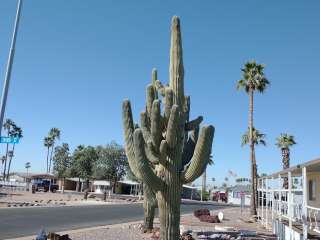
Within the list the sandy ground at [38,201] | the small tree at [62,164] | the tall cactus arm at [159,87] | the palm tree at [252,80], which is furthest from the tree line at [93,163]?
the tall cactus arm at [159,87]

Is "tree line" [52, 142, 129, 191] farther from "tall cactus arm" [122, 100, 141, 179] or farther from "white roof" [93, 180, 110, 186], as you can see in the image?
"tall cactus arm" [122, 100, 141, 179]

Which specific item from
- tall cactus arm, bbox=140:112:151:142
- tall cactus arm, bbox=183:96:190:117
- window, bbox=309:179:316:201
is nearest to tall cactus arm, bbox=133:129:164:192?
tall cactus arm, bbox=140:112:151:142

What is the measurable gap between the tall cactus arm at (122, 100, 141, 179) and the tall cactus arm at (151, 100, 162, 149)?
1.05 meters

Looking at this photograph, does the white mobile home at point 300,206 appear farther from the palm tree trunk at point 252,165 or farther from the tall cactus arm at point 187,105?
the palm tree trunk at point 252,165

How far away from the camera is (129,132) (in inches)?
475

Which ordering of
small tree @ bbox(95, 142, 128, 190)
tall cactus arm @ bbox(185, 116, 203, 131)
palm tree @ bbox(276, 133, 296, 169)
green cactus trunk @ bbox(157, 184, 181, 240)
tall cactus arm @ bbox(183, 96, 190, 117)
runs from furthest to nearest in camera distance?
small tree @ bbox(95, 142, 128, 190), palm tree @ bbox(276, 133, 296, 169), tall cactus arm @ bbox(185, 116, 203, 131), tall cactus arm @ bbox(183, 96, 190, 117), green cactus trunk @ bbox(157, 184, 181, 240)

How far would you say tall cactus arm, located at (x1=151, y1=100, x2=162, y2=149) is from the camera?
1080cm

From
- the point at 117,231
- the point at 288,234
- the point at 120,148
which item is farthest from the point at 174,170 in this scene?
the point at 120,148

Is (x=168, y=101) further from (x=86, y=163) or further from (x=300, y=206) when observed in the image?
(x=86, y=163)

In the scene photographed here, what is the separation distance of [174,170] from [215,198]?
90017 mm

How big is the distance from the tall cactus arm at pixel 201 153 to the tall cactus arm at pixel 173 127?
2.21 ft

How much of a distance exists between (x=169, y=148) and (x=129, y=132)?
1607mm

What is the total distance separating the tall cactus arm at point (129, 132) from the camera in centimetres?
1196

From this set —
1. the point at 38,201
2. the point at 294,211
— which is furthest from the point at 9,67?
the point at 38,201
